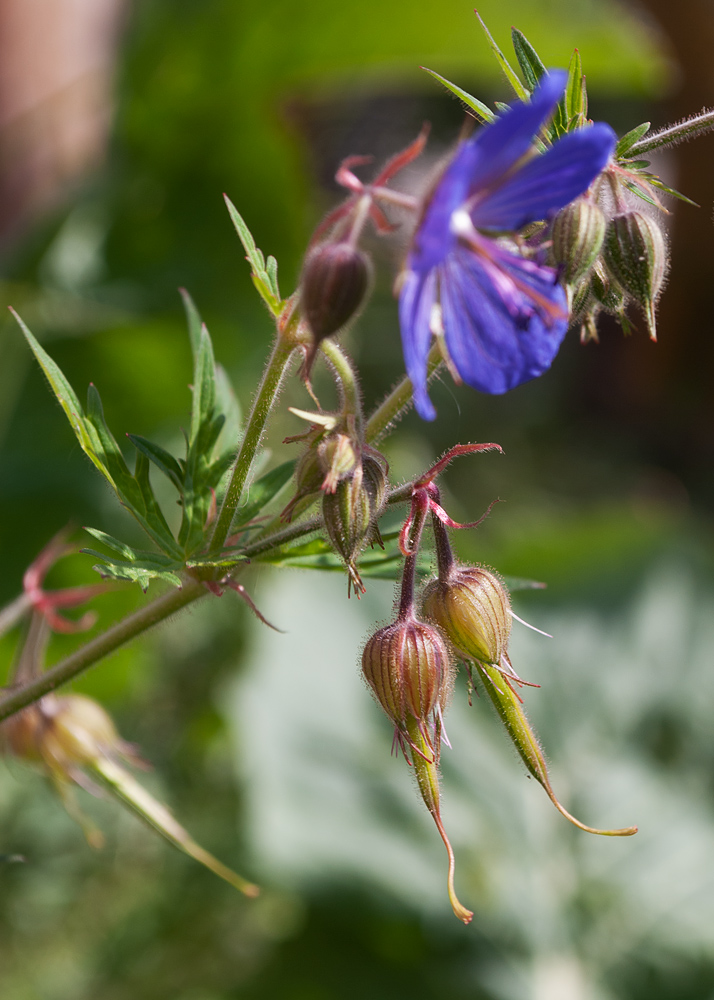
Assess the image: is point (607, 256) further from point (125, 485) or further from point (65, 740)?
point (65, 740)

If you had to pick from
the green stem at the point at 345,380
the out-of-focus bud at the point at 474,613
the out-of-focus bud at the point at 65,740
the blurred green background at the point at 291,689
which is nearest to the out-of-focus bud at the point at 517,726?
the out-of-focus bud at the point at 474,613

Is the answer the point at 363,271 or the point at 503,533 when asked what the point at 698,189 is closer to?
the point at 503,533

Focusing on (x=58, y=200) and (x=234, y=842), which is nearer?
(x=234, y=842)

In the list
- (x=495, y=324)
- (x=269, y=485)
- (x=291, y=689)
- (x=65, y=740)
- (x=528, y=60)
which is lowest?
(x=291, y=689)

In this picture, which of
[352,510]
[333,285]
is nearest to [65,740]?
[352,510]

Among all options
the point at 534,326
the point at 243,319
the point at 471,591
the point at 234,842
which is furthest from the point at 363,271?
the point at 234,842

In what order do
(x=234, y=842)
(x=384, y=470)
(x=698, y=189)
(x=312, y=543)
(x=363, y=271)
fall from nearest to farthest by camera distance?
(x=363, y=271) < (x=384, y=470) < (x=312, y=543) < (x=234, y=842) < (x=698, y=189)

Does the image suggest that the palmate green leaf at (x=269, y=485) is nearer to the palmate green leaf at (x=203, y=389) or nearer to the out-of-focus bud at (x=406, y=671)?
the palmate green leaf at (x=203, y=389)

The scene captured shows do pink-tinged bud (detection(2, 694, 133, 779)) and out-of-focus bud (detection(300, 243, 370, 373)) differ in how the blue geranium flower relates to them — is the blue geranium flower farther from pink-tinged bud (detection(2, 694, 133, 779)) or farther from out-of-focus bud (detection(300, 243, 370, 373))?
pink-tinged bud (detection(2, 694, 133, 779))
